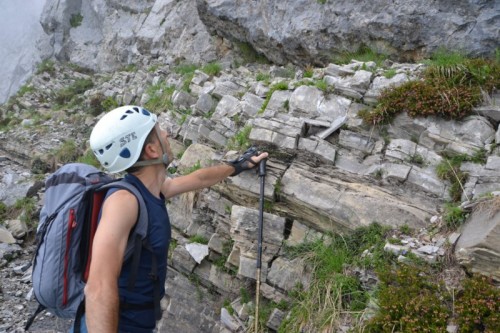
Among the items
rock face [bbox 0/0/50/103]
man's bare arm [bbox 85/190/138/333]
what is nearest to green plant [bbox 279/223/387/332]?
man's bare arm [bbox 85/190/138/333]

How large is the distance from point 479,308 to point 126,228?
155 inches

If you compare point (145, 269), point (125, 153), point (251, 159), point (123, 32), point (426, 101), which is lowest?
point (123, 32)

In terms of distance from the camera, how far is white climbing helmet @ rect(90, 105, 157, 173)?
4164 millimetres

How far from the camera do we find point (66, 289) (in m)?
3.82

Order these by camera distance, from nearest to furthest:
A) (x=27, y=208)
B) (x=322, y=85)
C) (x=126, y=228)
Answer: (x=126, y=228), (x=322, y=85), (x=27, y=208)

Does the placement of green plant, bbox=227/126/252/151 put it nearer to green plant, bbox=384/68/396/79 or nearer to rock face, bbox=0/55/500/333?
rock face, bbox=0/55/500/333

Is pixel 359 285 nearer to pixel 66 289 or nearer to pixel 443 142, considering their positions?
pixel 443 142

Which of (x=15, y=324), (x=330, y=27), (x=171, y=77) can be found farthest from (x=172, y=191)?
(x=171, y=77)

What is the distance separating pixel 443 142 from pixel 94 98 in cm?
1693

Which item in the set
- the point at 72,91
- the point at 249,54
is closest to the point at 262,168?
the point at 249,54

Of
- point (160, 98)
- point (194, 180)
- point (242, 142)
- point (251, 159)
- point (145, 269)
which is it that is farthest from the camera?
point (160, 98)

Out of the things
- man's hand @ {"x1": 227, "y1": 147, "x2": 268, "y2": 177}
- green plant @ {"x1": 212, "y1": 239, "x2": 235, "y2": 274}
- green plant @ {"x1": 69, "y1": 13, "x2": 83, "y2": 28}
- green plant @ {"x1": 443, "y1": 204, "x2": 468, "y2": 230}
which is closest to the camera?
green plant @ {"x1": 443, "y1": 204, "x2": 468, "y2": 230}

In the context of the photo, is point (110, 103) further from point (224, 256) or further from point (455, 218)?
point (455, 218)

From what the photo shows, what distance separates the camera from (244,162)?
727cm
